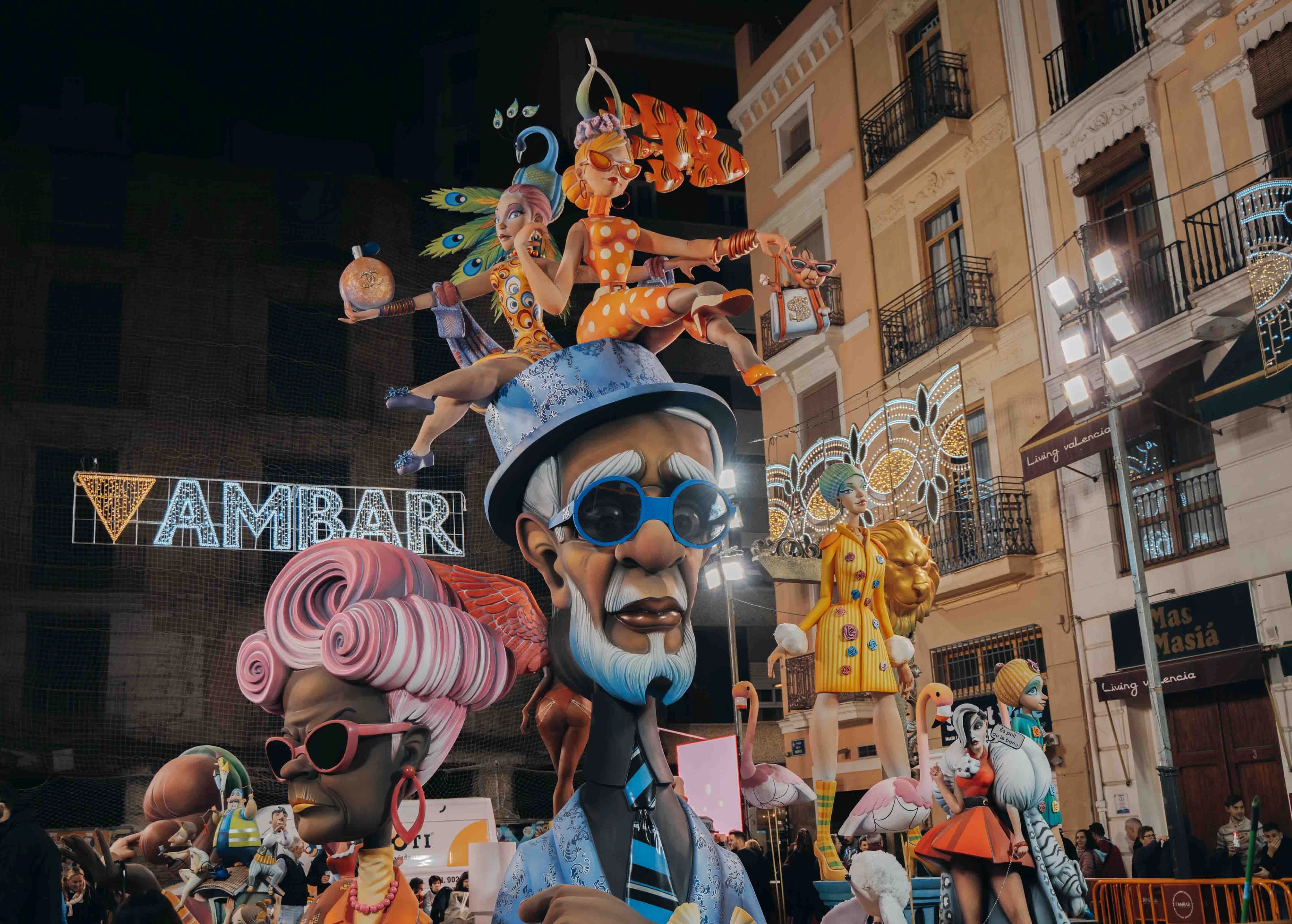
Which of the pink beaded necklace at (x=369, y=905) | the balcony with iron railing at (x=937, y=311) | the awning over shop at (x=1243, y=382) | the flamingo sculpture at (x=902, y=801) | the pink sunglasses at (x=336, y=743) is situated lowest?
the pink beaded necklace at (x=369, y=905)

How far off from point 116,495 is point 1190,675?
10064mm

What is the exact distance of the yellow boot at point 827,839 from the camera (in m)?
5.83

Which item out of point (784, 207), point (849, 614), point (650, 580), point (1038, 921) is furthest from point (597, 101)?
point (784, 207)

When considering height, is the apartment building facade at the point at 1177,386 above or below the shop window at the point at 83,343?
below

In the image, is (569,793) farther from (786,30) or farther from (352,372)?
(352,372)

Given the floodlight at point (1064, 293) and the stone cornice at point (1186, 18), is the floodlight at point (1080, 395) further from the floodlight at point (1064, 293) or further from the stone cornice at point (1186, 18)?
the stone cornice at point (1186, 18)

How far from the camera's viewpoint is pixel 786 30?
14867 mm

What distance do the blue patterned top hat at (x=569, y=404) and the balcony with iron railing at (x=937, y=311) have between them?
328 inches

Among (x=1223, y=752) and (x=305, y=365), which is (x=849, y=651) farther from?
(x=305, y=365)

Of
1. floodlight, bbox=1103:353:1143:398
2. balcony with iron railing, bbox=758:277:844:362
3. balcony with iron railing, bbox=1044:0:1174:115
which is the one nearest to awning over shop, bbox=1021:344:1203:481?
floodlight, bbox=1103:353:1143:398

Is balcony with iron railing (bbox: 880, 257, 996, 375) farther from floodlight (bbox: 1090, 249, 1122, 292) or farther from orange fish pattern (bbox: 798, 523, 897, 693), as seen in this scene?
orange fish pattern (bbox: 798, 523, 897, 693)

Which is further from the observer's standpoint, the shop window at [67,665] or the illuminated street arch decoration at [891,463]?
the shop window at [67,665]

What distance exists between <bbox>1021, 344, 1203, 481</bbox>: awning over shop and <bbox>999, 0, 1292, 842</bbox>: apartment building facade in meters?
0.02

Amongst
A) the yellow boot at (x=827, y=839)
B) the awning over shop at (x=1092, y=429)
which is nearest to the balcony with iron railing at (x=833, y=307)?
the awning over shop at (x=1092, y=429)
